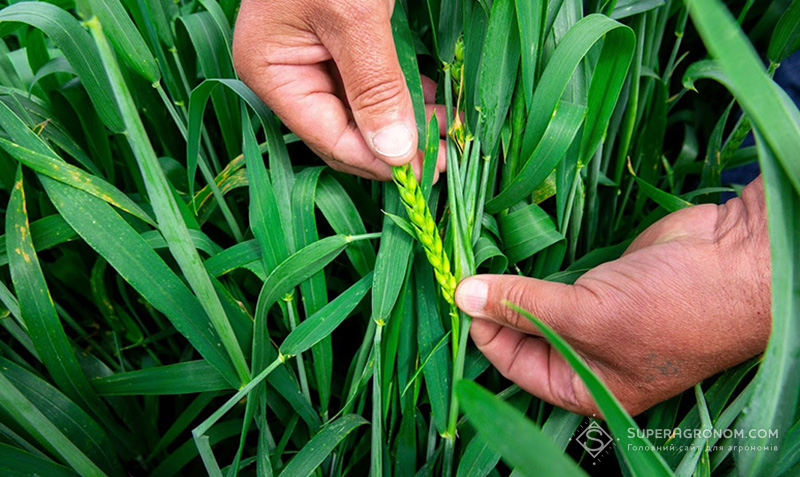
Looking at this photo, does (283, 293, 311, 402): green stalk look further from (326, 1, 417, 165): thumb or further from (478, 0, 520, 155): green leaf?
(478, 0, 520, 155): green leaf

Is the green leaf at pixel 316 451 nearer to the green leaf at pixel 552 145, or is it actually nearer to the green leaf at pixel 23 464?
the green leaf at pixel 23 464

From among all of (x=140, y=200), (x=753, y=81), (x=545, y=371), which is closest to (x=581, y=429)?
(x=545, y=371)

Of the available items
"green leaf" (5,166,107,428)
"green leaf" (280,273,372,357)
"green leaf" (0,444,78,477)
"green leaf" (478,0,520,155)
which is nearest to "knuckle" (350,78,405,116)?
"green leaf" (478,0,520,155)

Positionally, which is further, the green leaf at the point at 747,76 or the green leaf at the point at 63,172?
the green leaf at the point at 63,172

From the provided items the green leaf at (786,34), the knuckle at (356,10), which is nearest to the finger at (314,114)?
the knuckle at (356,10)

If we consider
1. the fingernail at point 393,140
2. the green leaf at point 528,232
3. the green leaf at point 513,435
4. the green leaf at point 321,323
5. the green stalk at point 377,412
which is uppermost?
the fingernail at point 393,140

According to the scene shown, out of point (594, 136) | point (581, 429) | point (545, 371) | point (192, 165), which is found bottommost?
point (581, 429)

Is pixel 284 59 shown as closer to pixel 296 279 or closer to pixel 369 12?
pixel 369 12
